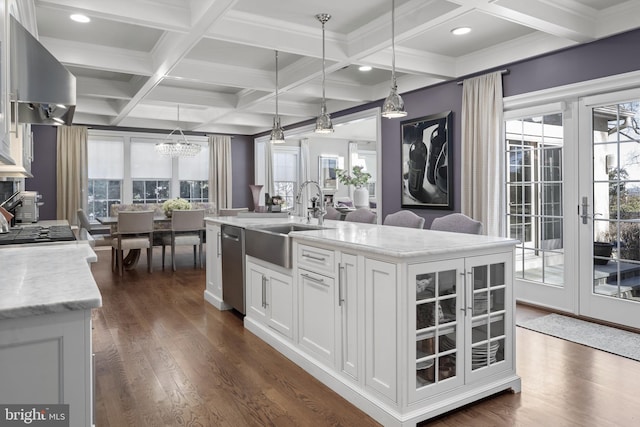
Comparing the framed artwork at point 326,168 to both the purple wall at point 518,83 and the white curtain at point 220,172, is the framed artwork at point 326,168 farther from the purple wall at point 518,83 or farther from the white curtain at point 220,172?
the purple wall at point 518,83

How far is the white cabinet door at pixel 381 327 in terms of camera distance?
2.17 m

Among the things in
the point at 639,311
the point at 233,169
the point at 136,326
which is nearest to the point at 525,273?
the point at 639,311

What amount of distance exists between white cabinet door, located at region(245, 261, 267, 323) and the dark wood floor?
0.20 m

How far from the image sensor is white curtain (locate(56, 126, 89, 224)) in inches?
335

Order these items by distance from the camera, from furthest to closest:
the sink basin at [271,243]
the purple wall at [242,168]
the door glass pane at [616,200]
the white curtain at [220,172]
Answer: the purple wall at [242,168] < the white curtain at [220,172] < the door glass pane at [616,200] < the sink basin at [271,243]

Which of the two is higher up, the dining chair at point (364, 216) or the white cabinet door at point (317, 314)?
the dining chair at point (364, 216)

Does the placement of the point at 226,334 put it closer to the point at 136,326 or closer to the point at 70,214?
the point at 136,326

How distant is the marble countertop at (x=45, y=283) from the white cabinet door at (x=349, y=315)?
131 centimetres

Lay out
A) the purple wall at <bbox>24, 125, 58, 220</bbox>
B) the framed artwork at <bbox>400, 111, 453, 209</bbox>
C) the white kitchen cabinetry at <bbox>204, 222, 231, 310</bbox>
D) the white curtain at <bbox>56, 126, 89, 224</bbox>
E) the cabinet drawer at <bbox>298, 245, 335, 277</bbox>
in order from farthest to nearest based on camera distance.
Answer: the white curtain at <bbox>56, 126, 89, 224</bbox>, the purple wall at <bbox>24, 125, 58, 220</bbox>, the framed artwork at <bbox>400, 111, 453, 209</bbox>, the white kitchen cabinetry at <bbox>204, 222, 231, 310</bbox>, the cabinet drawer at <bbox>298, 245, 335, 277</bbox>

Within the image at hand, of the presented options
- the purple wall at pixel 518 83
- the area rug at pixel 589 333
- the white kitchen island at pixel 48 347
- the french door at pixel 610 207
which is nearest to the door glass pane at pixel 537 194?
the french door at pixel 610 207

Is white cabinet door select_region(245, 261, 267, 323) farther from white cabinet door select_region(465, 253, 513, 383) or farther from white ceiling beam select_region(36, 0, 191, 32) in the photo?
white ceiling beam select_region(36, 0, 191, 32)

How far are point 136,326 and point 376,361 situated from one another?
2516mm

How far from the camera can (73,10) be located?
3.20 meters

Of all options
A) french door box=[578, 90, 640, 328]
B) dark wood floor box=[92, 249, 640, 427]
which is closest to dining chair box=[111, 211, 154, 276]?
dark wood floor box=[92, 249, 640, 427]
